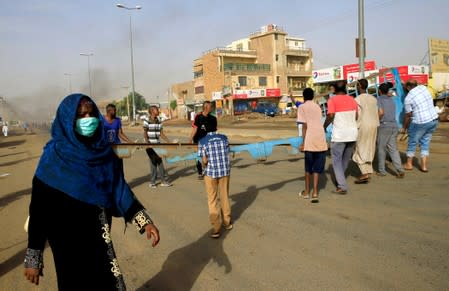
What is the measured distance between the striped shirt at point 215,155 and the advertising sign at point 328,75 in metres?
40.8

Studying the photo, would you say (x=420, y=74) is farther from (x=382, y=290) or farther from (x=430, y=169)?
(x=382, y=290)

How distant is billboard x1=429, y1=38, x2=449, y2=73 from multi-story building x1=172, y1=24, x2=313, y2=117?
67.2ft

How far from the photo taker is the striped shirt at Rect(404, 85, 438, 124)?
759 centimetres

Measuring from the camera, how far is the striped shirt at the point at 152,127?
8.78m

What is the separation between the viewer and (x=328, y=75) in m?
44.5

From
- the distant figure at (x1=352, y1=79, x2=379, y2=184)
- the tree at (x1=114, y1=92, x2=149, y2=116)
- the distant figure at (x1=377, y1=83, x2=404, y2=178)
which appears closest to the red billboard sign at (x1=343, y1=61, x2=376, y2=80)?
the distant figure at (x1=377, y1=83, x2=404, y2=178)

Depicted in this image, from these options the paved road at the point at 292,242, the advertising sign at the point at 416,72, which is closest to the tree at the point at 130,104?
the advertising sign at the point at 416,72

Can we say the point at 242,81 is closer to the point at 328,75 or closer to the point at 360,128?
the point at 328,75

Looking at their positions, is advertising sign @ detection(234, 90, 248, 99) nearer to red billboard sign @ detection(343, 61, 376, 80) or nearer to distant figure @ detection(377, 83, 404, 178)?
red billboard sign @ detection(343, 61, 376, 80)

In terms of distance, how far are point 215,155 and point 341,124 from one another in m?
2.80

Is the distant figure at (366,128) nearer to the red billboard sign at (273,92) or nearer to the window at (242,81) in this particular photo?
the window at (242,81)

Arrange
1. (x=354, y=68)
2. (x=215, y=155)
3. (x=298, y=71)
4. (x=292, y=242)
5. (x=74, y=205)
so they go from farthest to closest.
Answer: (x=298, y=71), (x=354, y=68), (x=215, y=155), (x=292, y=242), (x=74, y=205)

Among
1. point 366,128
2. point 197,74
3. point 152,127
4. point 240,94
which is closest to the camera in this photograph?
point 366,128

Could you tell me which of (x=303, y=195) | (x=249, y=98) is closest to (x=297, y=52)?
(x=249, y=98)
